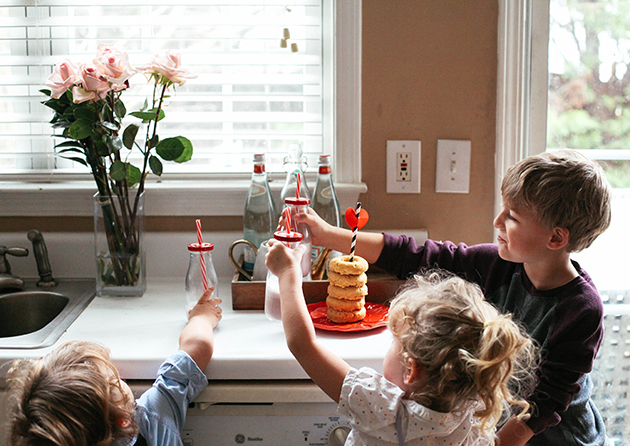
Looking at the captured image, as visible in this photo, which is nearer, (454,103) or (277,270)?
(277,270)

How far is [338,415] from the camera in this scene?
1165 mm

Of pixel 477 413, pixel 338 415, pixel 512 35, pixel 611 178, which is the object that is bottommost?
pixel 338 415

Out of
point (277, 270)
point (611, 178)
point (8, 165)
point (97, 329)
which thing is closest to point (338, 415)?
point (277, 270)

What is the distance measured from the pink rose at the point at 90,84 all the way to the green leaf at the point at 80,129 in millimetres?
59

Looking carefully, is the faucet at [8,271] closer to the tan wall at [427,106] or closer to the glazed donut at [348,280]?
the tan wall at [427,106]

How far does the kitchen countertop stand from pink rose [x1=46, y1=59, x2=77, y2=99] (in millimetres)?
530

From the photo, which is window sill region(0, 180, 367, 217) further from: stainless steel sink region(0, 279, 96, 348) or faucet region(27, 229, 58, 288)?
stainless steel sink region(0, 279, 96, 348)

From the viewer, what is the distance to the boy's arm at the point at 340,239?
142 centimetres

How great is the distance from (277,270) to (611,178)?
1059 mm

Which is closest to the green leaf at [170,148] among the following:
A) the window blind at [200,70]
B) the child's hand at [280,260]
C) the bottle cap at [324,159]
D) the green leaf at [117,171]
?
the green leaf at [117,171]

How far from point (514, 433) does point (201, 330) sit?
2.13 feet

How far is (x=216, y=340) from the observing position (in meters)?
1.24

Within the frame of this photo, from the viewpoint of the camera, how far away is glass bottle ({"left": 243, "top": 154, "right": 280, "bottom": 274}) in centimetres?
153

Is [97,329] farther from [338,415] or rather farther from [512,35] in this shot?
[512,35]
